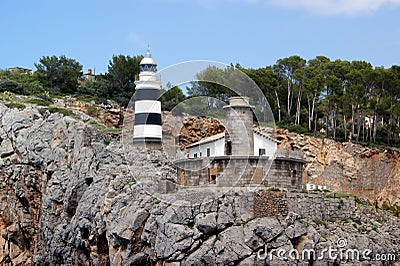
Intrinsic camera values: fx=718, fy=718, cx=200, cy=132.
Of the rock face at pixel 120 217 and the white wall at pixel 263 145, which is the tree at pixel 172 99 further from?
the white wall at pixel 263 145

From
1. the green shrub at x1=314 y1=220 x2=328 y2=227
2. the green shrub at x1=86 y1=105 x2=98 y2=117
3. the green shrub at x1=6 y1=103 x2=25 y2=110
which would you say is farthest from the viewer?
the green shrub at x1=86 y1=105 x2=98 y2=117

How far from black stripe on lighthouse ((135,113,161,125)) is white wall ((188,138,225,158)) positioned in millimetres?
2673

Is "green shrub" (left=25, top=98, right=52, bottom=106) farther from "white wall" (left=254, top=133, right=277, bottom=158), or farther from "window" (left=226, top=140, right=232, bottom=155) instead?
"white wall" (left=254, top=133, right=277, bottom=158)

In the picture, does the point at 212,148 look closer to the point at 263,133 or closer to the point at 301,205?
the point at 263,133

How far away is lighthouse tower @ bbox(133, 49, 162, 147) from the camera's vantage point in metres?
42.1

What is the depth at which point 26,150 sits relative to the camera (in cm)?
4247

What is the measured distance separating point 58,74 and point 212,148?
26.5 metres

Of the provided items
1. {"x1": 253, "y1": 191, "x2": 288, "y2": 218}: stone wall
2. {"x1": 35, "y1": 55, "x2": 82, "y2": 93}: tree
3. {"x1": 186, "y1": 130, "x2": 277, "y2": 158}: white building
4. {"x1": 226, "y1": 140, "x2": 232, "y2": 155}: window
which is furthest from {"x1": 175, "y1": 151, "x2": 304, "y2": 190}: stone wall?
{"x1": 35, "y1": 55, "x2": 82, "y2": 93}: tree

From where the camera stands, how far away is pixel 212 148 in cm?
3856

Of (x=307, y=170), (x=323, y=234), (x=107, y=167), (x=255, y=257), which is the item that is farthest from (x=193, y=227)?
(x=307, y=170)

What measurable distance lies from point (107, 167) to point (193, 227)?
8.33 m

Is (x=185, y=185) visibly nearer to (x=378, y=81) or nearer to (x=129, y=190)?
(x=129, y=190)

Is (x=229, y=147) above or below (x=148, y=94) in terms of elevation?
below

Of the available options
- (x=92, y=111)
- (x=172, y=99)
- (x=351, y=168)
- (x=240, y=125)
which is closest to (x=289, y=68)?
(x=172, y=99)
